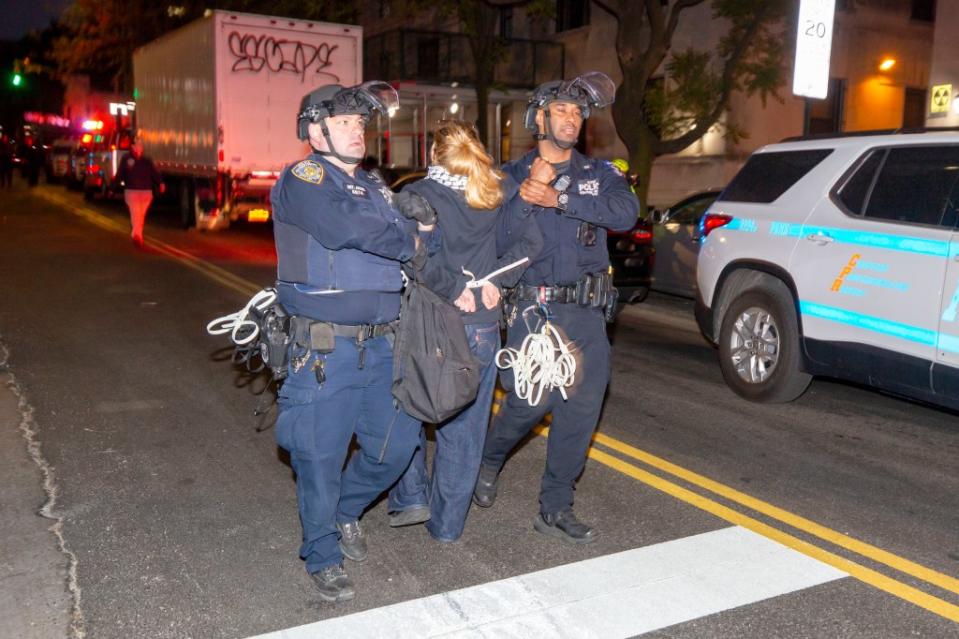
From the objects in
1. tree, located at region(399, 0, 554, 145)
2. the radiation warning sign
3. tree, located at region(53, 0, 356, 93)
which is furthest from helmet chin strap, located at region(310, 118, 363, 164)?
tree, located at region(53, 0, 356, 93)

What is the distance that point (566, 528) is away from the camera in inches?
182

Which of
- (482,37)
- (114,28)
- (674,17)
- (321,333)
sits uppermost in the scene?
(114,28)

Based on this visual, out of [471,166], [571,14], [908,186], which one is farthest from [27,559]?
[571,14]

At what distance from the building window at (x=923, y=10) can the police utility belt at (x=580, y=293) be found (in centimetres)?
1982

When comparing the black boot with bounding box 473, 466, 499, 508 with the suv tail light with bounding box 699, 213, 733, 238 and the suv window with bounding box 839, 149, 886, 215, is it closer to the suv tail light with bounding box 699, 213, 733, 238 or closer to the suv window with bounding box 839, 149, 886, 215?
the suv window with bounding box 839, 149, 886, 215

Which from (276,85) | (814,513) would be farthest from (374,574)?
(276,85)

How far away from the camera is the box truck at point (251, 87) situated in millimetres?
17625

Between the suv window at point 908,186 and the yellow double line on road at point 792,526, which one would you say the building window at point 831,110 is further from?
the yellow double line on road at point 792,526

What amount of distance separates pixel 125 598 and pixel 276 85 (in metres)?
15.2

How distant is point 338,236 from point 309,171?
0.29 meters

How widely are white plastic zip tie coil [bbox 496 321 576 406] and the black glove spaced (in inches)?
30.8

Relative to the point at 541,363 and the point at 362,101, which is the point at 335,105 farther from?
the point at 541,363

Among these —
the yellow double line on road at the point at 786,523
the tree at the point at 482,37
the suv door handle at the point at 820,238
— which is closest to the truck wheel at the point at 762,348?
the suv door handle at the point at 820,238

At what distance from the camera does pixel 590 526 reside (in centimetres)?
480
